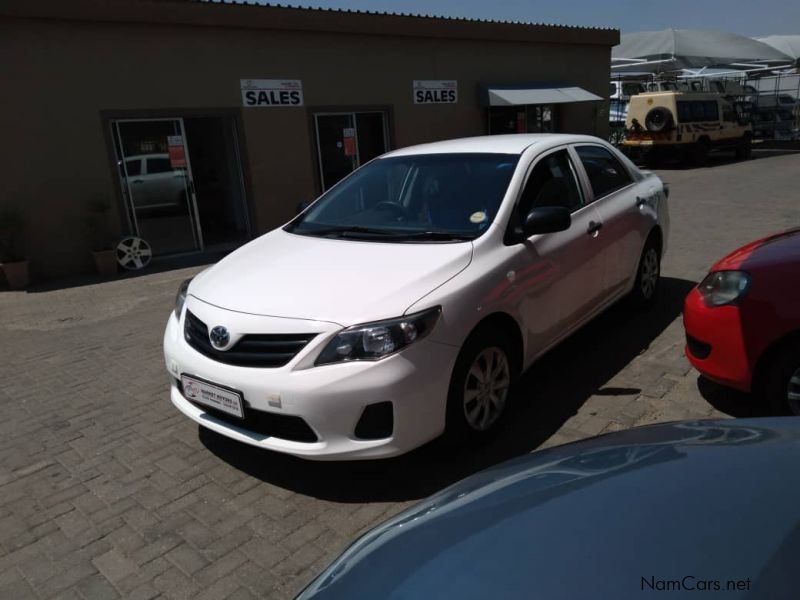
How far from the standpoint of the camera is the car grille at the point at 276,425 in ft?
9.73

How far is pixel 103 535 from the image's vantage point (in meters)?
2.99

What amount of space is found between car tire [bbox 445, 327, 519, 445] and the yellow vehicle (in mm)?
18786

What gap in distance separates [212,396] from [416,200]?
185 centimetres

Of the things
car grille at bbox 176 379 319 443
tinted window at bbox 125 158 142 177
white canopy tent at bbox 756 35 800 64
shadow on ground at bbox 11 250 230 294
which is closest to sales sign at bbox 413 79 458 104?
shadow on ground at bbox 11 250 230 294

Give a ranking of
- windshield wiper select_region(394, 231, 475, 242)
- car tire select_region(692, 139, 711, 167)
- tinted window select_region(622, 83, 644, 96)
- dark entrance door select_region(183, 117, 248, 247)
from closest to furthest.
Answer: windshield wiper select_region(394, 231, 475, 242) < dark entrance door select_region(183, 117, 248, 247) < car tire select_region(692, 139, 711, 167) < tinted window select_region(622, 83, 644, 96)

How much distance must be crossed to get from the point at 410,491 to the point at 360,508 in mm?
271

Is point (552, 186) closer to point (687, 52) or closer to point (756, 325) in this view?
point (756, 325)

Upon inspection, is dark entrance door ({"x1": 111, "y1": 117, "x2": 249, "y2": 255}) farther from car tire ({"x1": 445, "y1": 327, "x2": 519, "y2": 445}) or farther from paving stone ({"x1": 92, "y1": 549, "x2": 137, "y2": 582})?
car tire ({"x1": 445, "y1": 327, "x2": 519, "y2": 445})

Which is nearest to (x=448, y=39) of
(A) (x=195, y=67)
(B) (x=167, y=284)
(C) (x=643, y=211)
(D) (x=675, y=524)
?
(A) (x=195, y=67)

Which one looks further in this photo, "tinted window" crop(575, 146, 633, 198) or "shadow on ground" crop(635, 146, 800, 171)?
"shadow on ground" crop(635, 146, 800, 171)

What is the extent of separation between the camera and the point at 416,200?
13.6 feet

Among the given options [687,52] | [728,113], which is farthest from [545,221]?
[687,52]

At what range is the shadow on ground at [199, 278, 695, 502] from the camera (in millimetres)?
3227

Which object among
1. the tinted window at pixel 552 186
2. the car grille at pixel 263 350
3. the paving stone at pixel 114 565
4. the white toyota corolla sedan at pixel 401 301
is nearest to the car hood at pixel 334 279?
the white toyota corolla sedan at pixel 401 301
